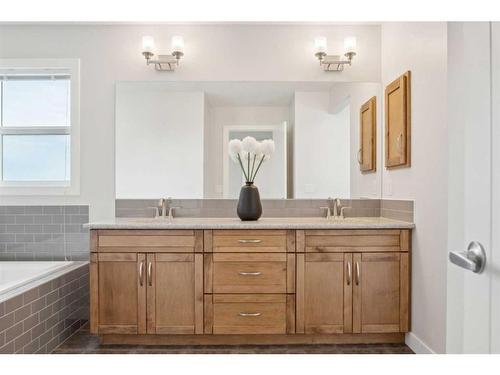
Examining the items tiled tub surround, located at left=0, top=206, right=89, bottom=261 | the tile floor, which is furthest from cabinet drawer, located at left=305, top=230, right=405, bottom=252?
tiled tub surround, located at left=0, top=206, right=89, bottom=261

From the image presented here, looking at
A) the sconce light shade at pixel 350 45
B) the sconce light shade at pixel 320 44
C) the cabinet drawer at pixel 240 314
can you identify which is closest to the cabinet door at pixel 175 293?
the cabinet drawer at pixel 240 314

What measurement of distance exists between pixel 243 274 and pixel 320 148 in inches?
49.4

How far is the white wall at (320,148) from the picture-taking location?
2920 millimetres

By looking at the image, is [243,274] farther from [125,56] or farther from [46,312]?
[125,56]

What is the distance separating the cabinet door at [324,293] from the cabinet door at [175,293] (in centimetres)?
67

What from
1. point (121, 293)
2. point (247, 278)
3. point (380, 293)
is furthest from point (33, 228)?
point (380, 293)

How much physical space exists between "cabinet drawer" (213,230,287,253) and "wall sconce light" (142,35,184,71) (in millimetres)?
1469

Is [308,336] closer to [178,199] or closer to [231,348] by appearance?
[231,348]

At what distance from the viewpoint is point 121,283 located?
235 centimetres

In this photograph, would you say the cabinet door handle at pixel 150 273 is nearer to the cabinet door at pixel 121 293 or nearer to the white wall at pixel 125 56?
the cabinet door at pixel 121 293

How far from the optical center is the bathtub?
2080mm

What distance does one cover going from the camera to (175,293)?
2334mm

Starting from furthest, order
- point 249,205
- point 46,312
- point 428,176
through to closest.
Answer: point 249,205
point 46,312
point 428,176
